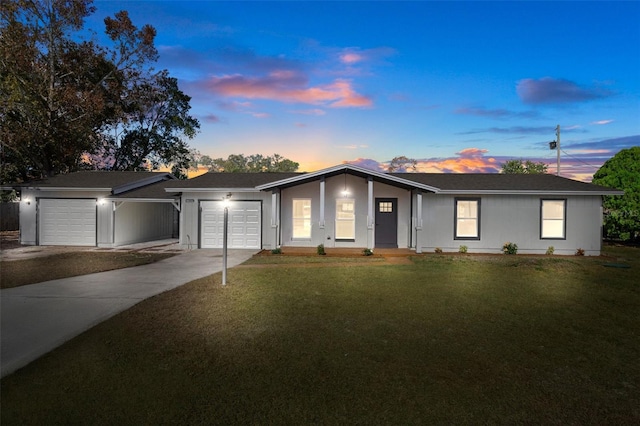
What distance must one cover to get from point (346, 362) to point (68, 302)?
616 centimetres

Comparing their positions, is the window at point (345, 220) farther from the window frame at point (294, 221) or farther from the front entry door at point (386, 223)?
the window frame at point (294, 221)

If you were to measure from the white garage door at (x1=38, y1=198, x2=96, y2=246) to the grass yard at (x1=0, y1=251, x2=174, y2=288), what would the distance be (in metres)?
2.33

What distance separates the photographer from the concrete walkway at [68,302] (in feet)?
17.1

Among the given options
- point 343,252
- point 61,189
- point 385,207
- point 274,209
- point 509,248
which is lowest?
point 343,252

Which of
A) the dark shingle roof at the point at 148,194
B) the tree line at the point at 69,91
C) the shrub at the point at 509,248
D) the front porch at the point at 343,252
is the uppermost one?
the tree line at the point at 69,91

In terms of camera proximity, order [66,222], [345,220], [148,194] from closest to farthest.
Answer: [345,220] → [66,222] → [148,194]

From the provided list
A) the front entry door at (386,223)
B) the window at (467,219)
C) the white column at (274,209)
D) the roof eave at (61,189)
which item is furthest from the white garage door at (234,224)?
the window at (467,219)

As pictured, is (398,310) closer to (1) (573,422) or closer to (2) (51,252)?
(1) (573,422)

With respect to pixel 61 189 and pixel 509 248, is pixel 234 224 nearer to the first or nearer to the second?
pixel 61 189

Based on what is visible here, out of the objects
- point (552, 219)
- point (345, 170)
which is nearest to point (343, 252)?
point (345, 170)

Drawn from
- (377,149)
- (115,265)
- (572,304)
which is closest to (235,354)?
(572,304)

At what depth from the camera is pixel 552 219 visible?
15.1 meters

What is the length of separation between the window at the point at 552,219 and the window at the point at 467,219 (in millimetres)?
2644

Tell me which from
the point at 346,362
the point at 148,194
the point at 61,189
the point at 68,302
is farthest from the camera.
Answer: the point at 148,194
